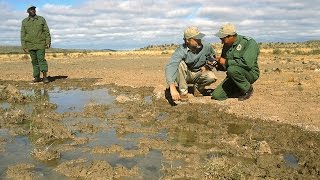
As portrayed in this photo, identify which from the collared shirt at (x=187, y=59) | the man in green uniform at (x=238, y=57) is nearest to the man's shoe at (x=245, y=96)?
the man in green uniform at (x=238, y=57)

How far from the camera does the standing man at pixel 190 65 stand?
7.67 meters

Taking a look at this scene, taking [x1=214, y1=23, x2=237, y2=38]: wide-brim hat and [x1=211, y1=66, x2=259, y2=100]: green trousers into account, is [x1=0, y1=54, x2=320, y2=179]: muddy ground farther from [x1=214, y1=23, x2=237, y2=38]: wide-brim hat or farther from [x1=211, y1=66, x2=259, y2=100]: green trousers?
[x1=214, y1=23, x2=237, y2=38]: wide-brim hat

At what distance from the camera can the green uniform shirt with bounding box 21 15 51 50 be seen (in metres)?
12.2

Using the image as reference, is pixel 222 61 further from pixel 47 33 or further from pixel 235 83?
pixel 47 33

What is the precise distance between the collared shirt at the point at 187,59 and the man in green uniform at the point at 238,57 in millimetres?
322

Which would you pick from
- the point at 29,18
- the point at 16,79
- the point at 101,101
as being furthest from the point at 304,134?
the point at 16,79

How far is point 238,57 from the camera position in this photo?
7.78 m

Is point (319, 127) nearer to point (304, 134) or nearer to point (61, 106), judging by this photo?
point (304, 134)

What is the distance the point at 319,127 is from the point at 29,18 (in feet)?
29.5

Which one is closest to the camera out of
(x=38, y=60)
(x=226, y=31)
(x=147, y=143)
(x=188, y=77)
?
(x=147, y=143)

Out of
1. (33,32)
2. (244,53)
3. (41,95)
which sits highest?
(33,32)

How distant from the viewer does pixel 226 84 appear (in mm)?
8531

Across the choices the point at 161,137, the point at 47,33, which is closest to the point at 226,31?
the point at 161,137

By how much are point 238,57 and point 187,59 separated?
1.03 metres
